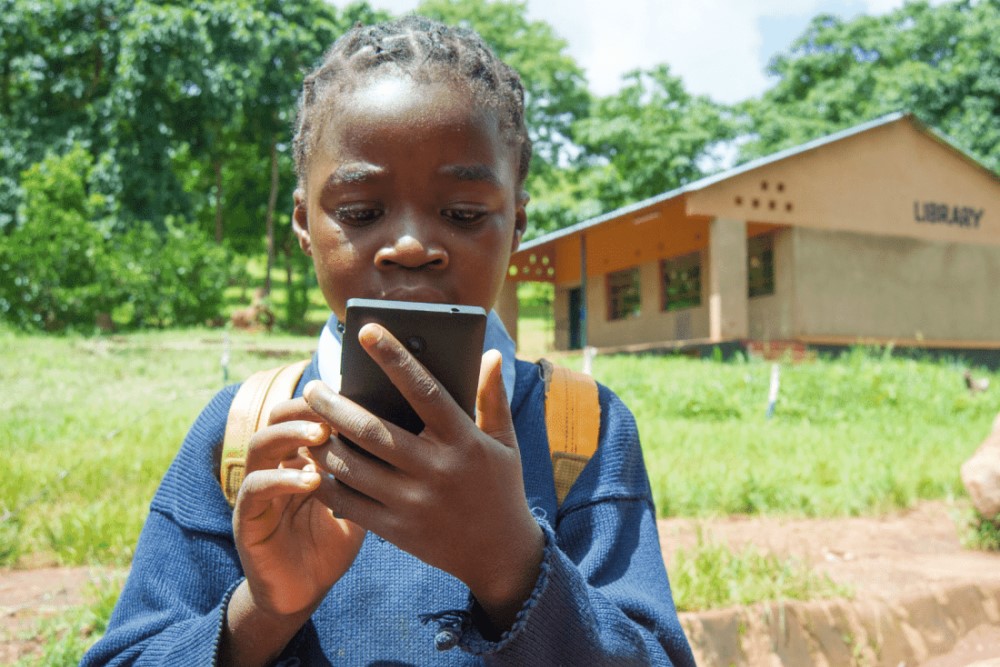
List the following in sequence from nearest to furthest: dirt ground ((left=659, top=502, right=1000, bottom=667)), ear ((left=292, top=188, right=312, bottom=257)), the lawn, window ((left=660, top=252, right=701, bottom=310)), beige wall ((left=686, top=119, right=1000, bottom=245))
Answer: ear ((left=292, top=188, right=312, bottom=257)), dirt ground ((left=659, top=502, right=1000, bottom=667)), the lawn, beige wall ((left=686, top=119, right=1000, bottom=245)), window ((left=660, top=252, right=701, bottom=310))

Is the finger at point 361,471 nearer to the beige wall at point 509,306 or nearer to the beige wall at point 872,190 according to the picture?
the beige wall at point 872,190

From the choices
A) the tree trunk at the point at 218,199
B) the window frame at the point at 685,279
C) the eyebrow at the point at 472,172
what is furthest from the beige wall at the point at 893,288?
the tree trunk at the point at 218,199

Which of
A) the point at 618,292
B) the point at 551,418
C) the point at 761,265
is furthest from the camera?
the point at 618,292

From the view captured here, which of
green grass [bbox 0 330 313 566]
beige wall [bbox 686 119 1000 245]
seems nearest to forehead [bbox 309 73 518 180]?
green grass [bbox 0 330 313 566]

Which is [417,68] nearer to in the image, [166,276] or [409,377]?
[409,377]

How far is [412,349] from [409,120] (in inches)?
16.3

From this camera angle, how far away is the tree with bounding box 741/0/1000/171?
2538 centimetres

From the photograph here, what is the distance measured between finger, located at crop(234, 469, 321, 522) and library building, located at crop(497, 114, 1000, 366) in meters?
13.7

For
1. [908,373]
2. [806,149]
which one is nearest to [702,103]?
[806,149]

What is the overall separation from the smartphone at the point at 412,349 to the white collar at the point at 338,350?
14.8 inches

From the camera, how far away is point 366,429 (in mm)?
885

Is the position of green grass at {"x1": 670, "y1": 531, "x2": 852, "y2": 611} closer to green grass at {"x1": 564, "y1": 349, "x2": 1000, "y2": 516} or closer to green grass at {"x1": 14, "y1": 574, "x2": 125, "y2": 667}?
green grass at {"x1": 564, "y1": 349, "x2": 1000, "y2": 516}

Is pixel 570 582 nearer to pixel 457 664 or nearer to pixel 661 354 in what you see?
pixel 457 664

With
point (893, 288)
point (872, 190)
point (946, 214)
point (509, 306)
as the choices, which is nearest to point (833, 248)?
point (872, 190)
